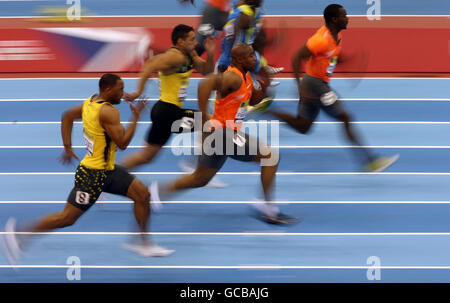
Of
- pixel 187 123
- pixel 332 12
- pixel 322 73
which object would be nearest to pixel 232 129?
pixel 187 123

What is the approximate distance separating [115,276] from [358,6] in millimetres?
8949

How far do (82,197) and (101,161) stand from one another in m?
0.32

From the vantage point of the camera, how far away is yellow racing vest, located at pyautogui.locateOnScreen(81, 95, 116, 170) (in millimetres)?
6156

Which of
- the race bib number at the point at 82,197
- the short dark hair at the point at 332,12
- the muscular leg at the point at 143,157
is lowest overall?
the race bib number at the point at 82,197

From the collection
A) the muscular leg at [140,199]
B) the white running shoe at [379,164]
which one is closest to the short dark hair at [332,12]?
the white running shoe at [379,164]

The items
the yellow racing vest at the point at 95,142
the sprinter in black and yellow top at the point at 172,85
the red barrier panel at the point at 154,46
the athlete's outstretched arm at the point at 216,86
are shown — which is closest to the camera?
the yellow racing vest at the point at 95,142

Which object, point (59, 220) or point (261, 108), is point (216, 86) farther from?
point (261, 108)

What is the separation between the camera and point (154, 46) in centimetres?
1211

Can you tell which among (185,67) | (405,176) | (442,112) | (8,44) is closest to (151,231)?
(185,67)

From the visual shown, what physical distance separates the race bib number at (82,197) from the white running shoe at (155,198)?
4.71ft

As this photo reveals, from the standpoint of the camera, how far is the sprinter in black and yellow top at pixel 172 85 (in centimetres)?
756

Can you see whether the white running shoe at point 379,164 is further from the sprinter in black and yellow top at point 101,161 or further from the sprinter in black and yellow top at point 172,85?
the sprinter in black and yellow top at point 101,161

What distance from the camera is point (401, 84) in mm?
11719

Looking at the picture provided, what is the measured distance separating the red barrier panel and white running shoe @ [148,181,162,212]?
4.57m
